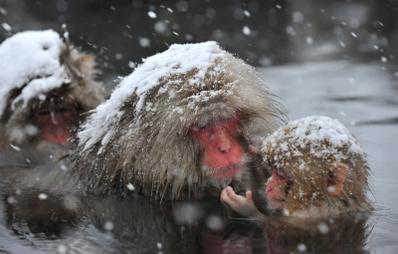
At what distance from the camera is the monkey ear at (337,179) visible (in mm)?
3746

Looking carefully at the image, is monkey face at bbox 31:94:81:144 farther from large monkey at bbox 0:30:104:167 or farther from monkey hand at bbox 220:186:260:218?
monkey hand at bbox 220:186:260:218

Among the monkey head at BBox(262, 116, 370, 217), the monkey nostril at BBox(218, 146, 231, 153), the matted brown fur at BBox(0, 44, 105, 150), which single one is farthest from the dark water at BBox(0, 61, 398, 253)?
the matted brown fur at BBox(0, 44, 105, 150)

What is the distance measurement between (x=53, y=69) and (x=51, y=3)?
19.5 ft

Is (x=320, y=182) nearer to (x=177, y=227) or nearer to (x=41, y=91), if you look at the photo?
(x=177, y=227)

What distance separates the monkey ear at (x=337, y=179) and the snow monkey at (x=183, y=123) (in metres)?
0.46

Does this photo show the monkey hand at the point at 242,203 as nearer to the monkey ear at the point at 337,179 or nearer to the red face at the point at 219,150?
the red face at the point at 219,150

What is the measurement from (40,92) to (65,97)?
172 millimetres

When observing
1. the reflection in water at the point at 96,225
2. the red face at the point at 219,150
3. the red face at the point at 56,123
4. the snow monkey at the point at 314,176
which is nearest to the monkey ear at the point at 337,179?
the snow monkey at the point at 314,176

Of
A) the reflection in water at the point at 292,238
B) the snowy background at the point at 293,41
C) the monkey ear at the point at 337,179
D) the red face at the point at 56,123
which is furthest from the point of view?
the snowy background at the point at 293,41

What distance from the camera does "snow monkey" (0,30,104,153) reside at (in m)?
5.12

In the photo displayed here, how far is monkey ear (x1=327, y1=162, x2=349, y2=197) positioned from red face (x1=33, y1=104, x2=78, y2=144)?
1.99 metres

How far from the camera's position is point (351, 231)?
357 cm

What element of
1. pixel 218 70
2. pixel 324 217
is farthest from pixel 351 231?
pixel 218 70

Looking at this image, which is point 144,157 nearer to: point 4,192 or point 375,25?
point 4,192
